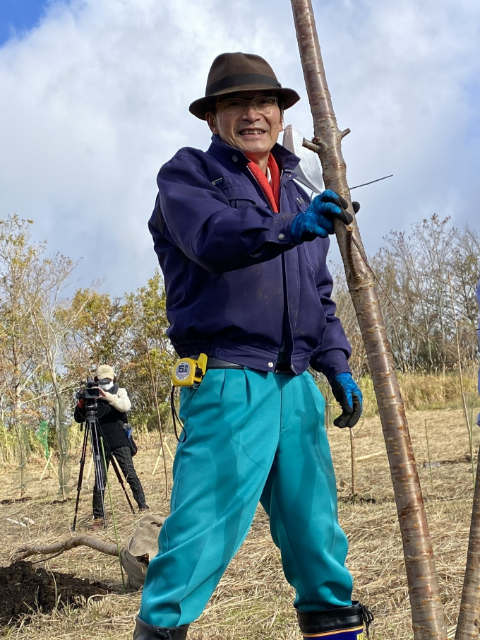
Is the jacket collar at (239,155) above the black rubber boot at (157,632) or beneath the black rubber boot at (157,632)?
above

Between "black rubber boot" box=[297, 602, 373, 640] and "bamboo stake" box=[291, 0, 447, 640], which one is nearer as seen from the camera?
"bamboo stake" box=[291, 0, 447, 640]

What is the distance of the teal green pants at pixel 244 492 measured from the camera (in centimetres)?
183

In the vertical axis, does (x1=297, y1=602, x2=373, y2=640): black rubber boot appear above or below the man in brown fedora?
below

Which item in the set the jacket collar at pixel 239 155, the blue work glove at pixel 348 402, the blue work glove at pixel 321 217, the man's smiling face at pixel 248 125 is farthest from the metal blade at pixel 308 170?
the blue work glove at pixel 348 402

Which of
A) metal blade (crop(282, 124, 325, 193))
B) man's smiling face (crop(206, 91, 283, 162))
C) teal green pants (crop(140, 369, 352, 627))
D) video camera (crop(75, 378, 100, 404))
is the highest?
man's smiling face (crop(206, 91, 283, 162))

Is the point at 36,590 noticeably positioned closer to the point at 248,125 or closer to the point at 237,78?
the point at 248,125

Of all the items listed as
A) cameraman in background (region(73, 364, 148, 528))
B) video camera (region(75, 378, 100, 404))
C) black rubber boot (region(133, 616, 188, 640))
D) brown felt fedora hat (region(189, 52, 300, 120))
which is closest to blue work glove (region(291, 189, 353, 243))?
brown felt fedora hat (region(189, 52, 300, 120))

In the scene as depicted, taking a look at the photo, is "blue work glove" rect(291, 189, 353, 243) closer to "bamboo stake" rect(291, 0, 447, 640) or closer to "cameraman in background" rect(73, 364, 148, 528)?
"bamboo stake" rect(291, 0, 447, 640)

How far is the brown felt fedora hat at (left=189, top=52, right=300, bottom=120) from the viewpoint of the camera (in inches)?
84.5

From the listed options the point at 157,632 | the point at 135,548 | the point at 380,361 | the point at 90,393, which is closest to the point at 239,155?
the point at 380,361

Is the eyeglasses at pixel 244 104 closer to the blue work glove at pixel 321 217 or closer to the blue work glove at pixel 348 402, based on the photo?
the blue work glove at pixel 321 217

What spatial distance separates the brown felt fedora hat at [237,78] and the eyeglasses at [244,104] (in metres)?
0.04

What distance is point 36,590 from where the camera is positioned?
3.58 meters

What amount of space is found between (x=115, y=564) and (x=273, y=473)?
2750 mm
